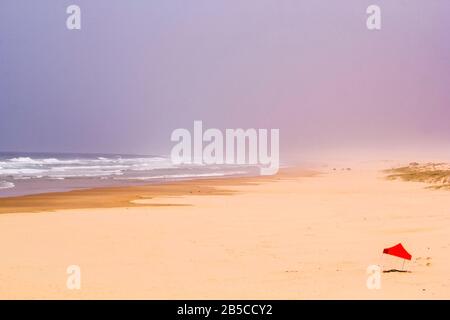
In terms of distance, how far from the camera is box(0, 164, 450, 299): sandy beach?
26.0 ft

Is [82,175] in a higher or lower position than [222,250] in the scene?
higher

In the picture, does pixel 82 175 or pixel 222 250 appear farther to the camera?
pixel 82 175

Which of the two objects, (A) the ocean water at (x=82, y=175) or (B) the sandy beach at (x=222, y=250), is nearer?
(B) the sandy beach at (x=222, y=250)

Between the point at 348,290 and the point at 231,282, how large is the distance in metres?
1.75

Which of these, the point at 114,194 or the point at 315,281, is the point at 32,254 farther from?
the point at 114,194

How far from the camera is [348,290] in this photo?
25.7 feet

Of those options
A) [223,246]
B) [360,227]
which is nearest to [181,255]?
[223,246]

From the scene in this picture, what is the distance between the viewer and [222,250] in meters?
10.9

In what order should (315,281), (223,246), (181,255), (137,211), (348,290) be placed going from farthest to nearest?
(137,211)
(223,246)
(181,255)
(315,281)
(348,290)

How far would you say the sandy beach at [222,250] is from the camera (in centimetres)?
791

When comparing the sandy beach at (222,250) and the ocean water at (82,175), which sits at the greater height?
the ocean water at (82,175)
